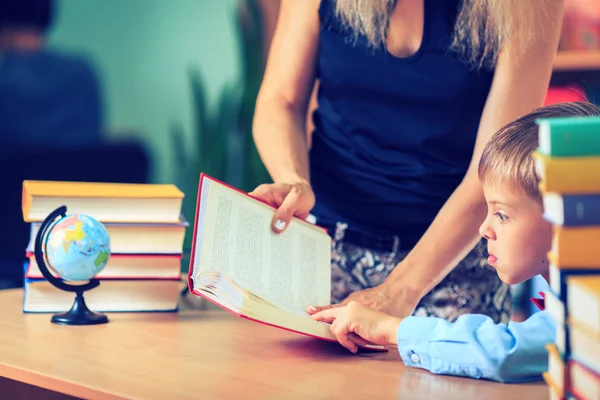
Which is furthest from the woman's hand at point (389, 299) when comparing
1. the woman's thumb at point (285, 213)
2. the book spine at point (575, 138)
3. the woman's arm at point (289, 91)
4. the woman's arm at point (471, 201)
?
the book spine at point (575, 138)

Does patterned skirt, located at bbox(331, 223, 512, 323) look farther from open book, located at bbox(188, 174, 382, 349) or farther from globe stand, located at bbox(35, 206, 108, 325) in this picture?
globe stand, located at bbox(35, 206, 108, 325)

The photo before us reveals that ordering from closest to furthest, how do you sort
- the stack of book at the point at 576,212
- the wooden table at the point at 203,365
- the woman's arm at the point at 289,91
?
the stack of book at the point at 576,212
the wooden table at the point at 203,365
the woman's arm at the point at 289,91

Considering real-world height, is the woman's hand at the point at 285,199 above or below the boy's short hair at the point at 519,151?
below

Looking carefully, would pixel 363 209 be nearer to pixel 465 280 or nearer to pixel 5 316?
pixel 465 280

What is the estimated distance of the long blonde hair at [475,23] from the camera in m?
1.33

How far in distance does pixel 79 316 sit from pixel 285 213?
0.36m

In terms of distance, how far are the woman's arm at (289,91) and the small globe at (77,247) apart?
331mm

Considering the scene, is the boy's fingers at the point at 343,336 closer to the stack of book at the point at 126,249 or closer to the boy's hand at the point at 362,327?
the boy's hand at the point at 362,327

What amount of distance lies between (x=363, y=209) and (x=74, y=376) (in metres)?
0.63

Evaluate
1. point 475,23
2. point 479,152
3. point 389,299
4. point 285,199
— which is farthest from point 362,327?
point 475,23

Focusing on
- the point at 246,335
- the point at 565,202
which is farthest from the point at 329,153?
the point at 565,202

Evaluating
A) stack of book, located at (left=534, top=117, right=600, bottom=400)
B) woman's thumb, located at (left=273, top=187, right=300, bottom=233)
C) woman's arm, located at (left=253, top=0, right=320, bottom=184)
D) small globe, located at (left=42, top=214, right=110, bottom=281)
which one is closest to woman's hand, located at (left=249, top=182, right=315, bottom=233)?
woman's thumb, located at (left=273, top=187, right=300, bottom=233)

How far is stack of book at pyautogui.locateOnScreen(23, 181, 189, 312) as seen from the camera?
1.39 m

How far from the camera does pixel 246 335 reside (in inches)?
49.2
